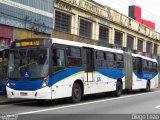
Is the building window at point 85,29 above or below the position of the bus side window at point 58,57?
above

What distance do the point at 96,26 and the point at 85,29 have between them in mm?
1789

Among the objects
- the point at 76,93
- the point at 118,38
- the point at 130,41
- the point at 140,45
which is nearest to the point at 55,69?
the point at 76,93

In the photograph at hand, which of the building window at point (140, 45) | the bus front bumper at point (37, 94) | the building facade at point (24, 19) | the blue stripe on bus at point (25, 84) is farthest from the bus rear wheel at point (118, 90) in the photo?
the building window at point (140, 45)

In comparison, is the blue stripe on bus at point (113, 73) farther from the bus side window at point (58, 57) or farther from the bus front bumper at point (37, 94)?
the bus front bumper at point (37, 94)

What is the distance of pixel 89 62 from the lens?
18.9 m

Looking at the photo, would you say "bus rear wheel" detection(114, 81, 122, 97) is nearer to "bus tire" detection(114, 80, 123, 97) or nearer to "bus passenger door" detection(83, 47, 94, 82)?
"bus tire" detection(114, 80, 123, 97)

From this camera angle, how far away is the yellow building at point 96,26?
29358mm

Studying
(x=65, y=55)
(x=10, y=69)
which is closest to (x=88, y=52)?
(x=65, y=55)

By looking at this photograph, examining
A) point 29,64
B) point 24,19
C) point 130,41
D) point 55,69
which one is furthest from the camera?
point 130,41

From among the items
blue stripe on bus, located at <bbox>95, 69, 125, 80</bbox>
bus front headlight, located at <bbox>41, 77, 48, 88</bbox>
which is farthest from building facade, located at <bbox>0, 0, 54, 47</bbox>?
bus front headlight, located at <bbox>41, 77, 48, 88</bbox>

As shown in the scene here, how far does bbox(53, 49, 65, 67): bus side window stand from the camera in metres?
15.8

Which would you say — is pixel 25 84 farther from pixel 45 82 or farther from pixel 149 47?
pixel 149 47

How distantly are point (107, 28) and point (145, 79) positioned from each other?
10317mm

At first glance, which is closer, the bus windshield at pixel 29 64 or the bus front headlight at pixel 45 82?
the bus front headlight at pixel 45 82
